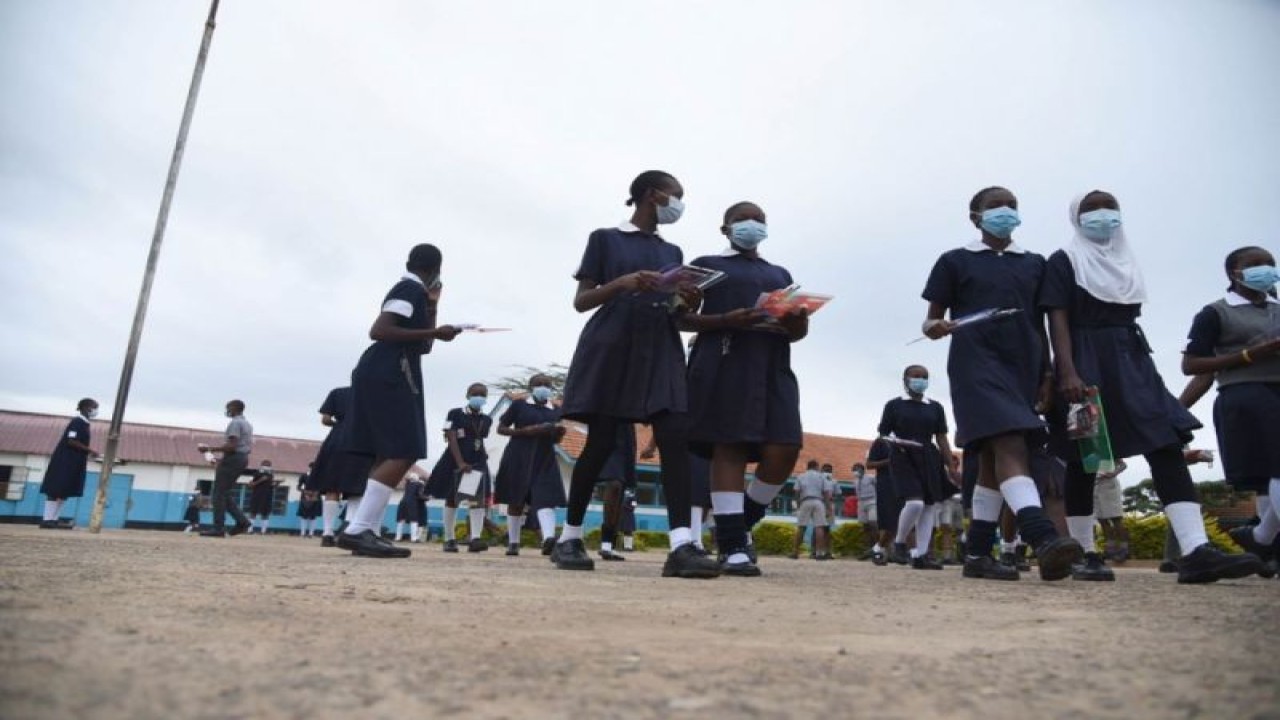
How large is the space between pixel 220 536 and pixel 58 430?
112ft

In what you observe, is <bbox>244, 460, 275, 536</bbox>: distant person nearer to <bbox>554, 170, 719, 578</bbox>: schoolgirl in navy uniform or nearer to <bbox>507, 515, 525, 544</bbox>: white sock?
<bbox>507, 515, 525, 544</bbox>: white sock

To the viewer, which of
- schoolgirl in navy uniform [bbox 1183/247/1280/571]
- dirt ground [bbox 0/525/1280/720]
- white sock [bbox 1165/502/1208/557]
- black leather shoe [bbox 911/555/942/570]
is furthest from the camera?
black leather shoe [bbox 911/555/942/570]

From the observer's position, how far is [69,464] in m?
13.3

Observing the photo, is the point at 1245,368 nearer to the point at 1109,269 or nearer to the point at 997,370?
the point at 1109,269

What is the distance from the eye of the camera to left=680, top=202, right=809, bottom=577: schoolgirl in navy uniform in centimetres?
467

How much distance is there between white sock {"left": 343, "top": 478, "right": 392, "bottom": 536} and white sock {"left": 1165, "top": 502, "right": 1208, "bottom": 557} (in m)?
4.75

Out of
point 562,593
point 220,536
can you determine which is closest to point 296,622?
point 562,593

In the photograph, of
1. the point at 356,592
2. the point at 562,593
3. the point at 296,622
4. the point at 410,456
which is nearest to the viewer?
the point at 296,622

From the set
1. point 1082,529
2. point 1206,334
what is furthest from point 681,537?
point 1206,334

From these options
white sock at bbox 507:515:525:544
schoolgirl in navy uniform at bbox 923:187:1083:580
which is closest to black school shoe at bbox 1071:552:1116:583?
schoolgirl in navy uniform at bbox 923:187:1083:580

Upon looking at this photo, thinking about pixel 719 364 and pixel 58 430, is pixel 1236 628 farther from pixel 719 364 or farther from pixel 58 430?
pixel 58 430

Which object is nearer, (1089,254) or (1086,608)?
(1086,608)

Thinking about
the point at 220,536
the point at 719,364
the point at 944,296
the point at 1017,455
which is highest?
the point at 944,296

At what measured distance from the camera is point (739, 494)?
481 cm
